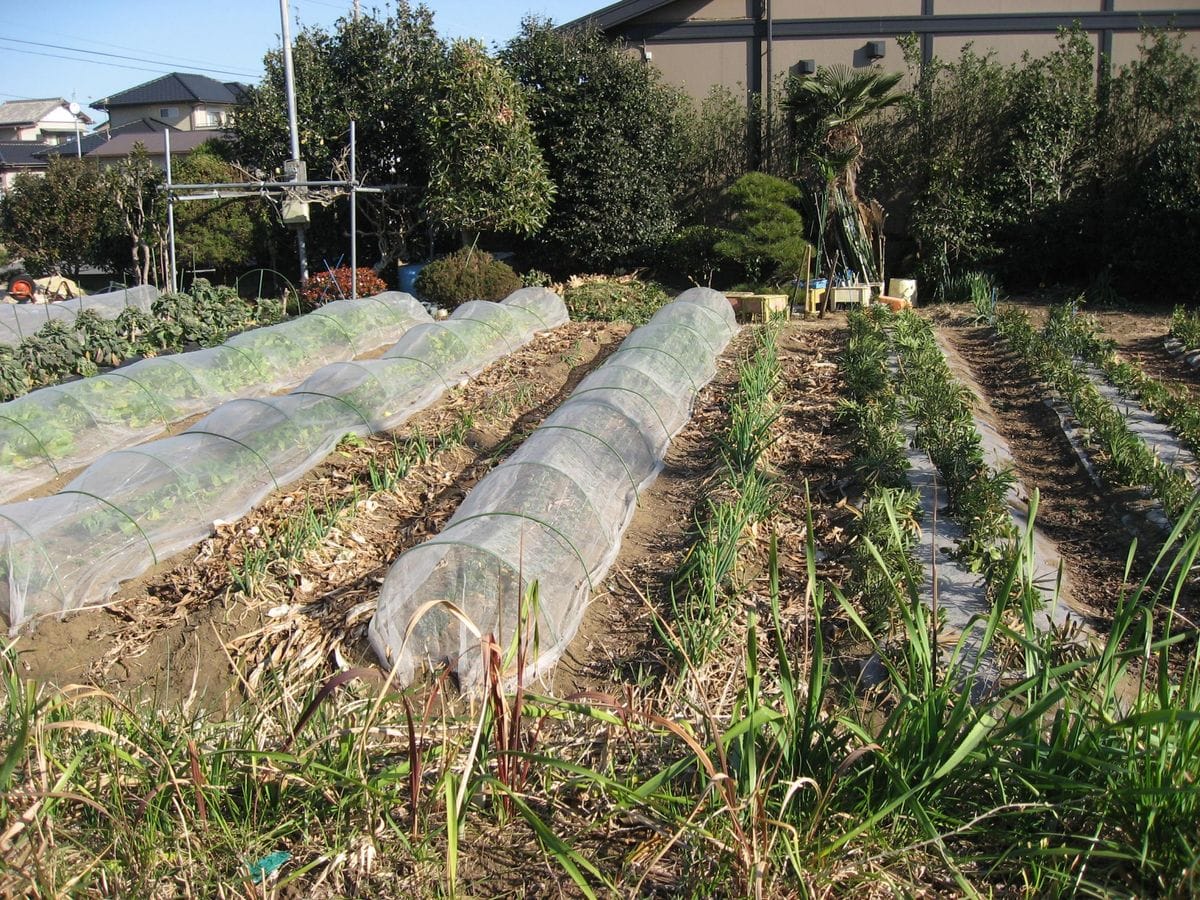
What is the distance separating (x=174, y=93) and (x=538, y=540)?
130ft

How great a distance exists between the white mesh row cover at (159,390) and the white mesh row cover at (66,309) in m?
2.79

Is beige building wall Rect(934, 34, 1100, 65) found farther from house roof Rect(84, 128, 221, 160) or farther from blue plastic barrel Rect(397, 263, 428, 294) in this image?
house roof Rect(84, 128, 221, 160)

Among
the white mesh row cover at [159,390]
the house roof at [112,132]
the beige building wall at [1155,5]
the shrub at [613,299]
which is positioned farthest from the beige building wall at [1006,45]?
the house roof at [112,132]

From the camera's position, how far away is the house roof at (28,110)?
57144 mm

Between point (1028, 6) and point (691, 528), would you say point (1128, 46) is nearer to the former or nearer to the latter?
point (1028, 6)

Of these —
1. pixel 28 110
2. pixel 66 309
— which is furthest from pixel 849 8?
pixel 28 110

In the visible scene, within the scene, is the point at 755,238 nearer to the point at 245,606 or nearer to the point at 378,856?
the point at 245,606

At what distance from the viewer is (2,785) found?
6.53 ft

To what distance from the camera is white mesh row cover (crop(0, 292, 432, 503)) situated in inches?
256

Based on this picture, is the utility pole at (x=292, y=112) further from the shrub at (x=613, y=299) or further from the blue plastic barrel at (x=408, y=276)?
the shrub at (x=613, y=299)

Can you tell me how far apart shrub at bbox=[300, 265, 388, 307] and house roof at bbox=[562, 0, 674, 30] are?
517 centimetres

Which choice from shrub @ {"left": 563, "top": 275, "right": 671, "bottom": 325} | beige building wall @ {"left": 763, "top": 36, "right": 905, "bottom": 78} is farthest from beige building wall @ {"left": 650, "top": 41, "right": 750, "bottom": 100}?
shrub @ {"left": 563, "top": 275, "right": 671, "bottom": 325}

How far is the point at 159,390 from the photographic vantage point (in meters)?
7.53

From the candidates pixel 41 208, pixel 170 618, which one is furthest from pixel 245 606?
pixel 41 208
